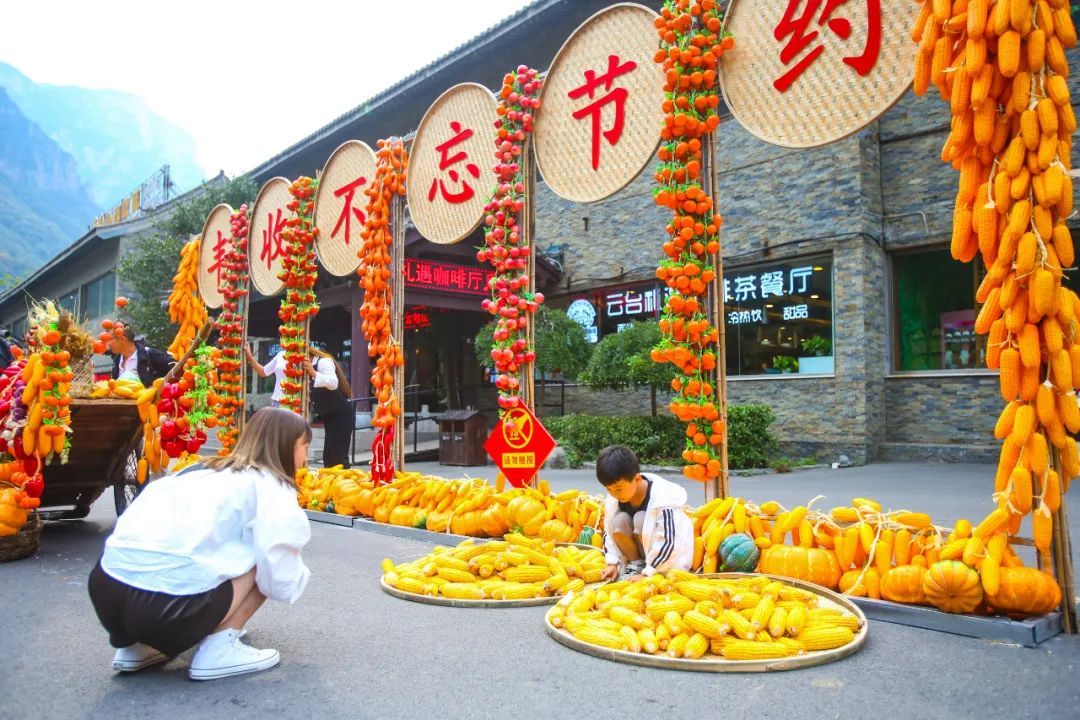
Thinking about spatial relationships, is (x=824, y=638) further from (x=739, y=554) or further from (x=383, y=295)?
(x=383, y=295)

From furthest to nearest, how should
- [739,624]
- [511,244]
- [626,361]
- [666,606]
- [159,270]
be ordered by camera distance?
[159,270], [626,361], [511,244], [666,606], [739,624]

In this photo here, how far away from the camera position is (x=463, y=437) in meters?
13.6

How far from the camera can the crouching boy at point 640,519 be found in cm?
427

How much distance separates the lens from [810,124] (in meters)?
5.27

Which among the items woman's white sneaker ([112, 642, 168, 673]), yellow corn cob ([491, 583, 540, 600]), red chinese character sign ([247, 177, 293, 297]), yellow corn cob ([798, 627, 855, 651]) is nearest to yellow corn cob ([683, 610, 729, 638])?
yellow corn cob ([798, 627, 855, 651])

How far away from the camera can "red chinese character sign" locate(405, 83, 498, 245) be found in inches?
300

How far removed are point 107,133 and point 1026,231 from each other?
194 metres

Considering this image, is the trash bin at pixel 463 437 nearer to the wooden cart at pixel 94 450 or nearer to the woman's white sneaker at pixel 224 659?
the wooden cart at pixel 94 450

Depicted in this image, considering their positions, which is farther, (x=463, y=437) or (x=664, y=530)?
(x=463, y=437)

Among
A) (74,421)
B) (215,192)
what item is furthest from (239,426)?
(215,192)

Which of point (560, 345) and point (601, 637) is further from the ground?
point (560, 345)

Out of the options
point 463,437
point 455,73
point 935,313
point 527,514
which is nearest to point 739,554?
point 527,514

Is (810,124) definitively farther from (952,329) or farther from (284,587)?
(952,329)

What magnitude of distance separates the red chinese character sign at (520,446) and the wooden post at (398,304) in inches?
61.4
